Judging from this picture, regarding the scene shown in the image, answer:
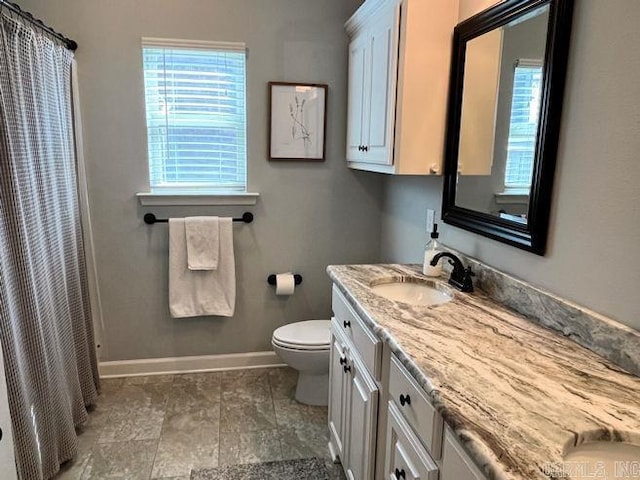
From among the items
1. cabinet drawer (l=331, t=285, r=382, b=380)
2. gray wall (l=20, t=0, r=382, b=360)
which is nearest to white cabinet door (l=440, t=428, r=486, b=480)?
cabinet drawer (l=331, t=285, r=382, b=380)

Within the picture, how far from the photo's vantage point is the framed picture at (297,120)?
2.85m

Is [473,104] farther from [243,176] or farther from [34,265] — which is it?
[34,265]

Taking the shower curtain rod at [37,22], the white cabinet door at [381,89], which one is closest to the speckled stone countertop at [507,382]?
the white cabinet door at [381,89]

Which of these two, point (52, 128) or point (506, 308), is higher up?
point (52, 128)

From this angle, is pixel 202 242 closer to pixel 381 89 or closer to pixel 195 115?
pixel 195 115

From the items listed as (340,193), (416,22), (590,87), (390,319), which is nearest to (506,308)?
(390,319)

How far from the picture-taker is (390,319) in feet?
4.91

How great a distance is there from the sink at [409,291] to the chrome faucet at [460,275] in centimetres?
8

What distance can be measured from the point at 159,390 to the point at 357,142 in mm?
1920

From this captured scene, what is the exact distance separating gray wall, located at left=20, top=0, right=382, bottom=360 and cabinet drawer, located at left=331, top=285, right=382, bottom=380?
102 cm

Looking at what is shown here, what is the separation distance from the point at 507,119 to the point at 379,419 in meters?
1.17

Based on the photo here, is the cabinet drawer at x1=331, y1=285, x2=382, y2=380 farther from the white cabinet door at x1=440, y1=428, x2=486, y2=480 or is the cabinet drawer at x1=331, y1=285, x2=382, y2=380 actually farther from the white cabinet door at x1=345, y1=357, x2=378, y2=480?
the white cabinet door at x1=440, y1=428, x2=486, y2=480

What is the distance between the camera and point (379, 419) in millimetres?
1544

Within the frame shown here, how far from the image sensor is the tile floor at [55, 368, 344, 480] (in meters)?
2.17
